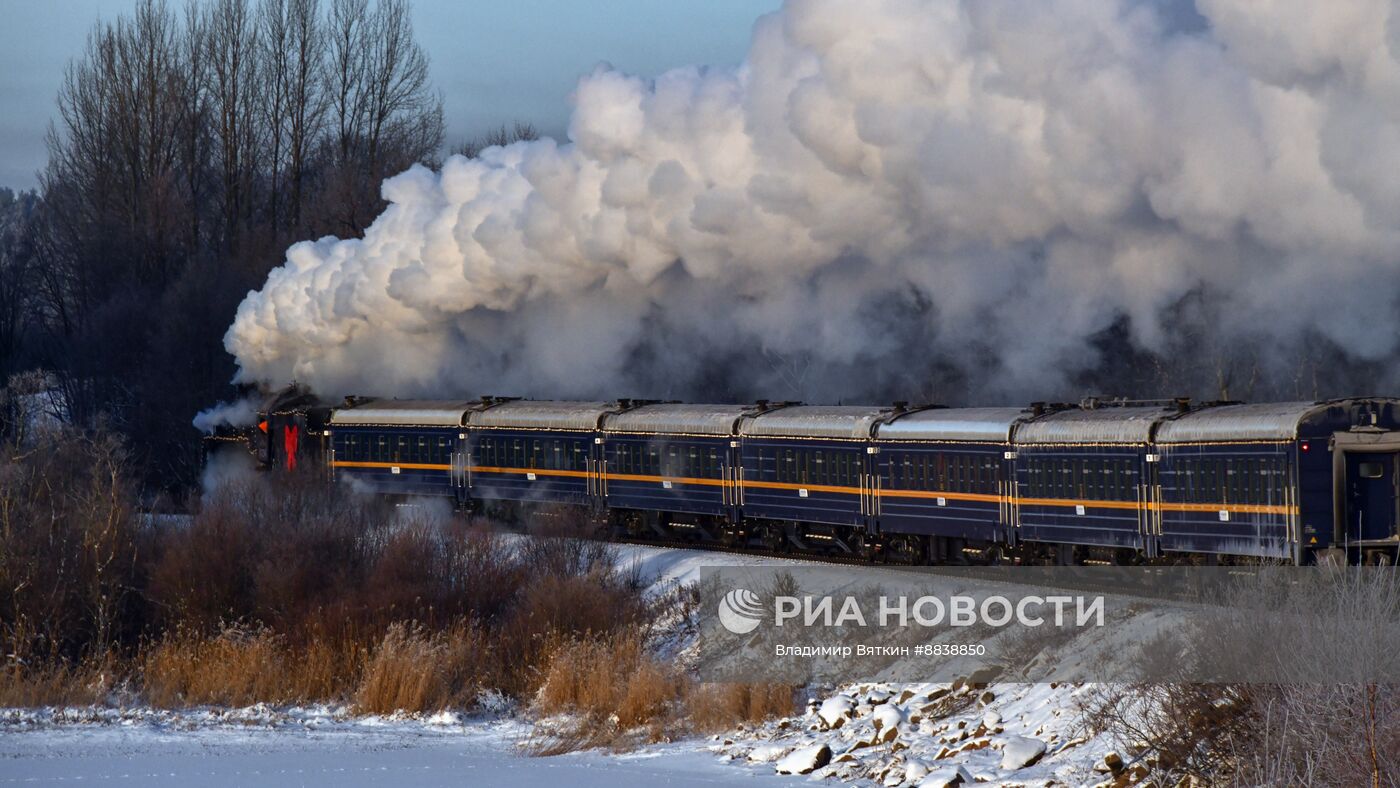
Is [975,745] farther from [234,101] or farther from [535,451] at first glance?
[234,101]

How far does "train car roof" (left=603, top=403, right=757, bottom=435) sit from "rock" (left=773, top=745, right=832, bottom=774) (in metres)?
12.3

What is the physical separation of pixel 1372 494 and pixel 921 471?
7277 mm

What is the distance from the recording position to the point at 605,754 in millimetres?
18828

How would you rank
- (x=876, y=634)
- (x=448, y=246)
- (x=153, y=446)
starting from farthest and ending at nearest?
1. (x=153, y=446)
2. (x=448, y=246)
3. (x=876, y=634)

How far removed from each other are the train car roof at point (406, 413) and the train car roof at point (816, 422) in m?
8.87

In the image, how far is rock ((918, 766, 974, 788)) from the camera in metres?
14.9

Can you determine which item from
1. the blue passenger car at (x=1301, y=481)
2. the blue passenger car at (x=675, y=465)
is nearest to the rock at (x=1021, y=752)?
the blue passenger car at (x=1301, y=481)

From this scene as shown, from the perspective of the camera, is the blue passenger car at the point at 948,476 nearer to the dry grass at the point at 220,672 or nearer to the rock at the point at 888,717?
the rock at the point at 888,717

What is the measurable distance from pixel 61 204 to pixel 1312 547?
213 ft

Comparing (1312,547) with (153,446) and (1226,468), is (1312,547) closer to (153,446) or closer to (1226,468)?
(1226,468)

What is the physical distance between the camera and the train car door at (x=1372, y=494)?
19375mm

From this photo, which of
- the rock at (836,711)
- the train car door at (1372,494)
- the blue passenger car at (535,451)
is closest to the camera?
the rock at (836,711)

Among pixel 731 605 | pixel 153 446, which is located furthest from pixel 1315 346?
pixel 153 446

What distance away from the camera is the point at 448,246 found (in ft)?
118
